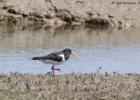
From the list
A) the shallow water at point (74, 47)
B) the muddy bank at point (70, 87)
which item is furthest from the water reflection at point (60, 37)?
the muddy bank at point (70, 87)

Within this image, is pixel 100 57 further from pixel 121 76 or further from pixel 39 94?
pixel 39 94

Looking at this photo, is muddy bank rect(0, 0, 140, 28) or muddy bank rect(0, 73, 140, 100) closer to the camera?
muddy bank rect(0, 73, 140, 100)

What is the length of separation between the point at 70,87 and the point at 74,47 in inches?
340

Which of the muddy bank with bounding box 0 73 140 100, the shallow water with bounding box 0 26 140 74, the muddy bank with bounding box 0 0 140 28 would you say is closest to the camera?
the muddy bank with bounding box 0 73 140 100

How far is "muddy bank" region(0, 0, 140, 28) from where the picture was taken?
24.1 m

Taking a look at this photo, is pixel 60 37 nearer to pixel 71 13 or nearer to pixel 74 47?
pixel 74 47

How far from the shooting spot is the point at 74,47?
19.2 m

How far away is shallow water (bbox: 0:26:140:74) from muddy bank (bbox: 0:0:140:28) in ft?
3.68

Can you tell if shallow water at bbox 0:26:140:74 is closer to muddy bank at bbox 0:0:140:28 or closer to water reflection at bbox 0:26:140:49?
water reflection at bbox 0:26:140:49

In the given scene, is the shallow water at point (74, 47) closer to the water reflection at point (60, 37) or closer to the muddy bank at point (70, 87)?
the water reflection at point (60, 37)

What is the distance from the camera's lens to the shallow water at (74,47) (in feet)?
50.5

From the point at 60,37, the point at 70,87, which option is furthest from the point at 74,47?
the point at 70,87

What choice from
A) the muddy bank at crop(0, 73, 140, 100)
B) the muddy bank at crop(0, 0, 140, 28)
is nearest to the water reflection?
the muddy bank at crop(0, 0, 140, 28)

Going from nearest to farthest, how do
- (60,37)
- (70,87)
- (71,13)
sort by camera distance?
(70,87)
(60,37)
(71,13)
